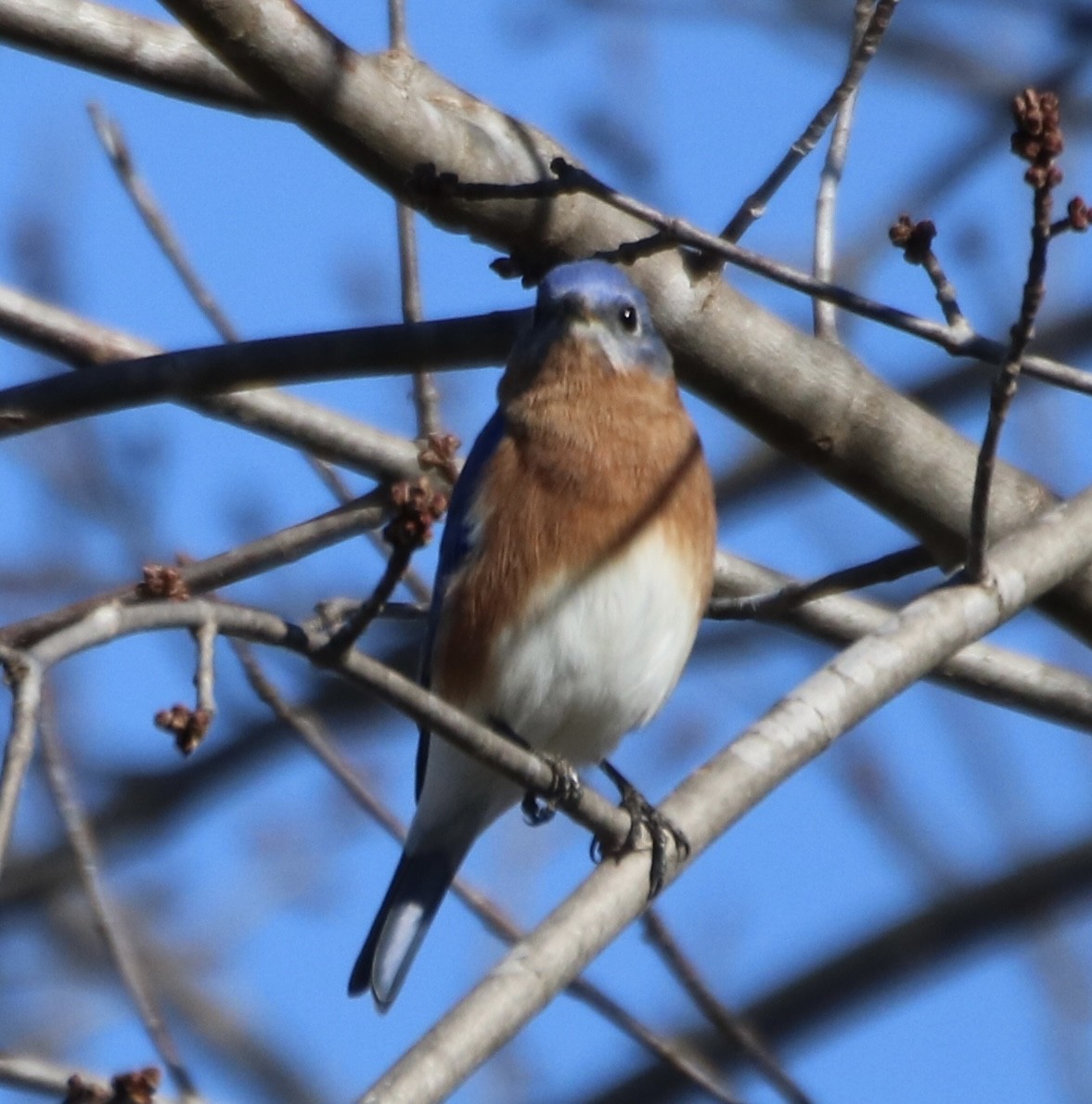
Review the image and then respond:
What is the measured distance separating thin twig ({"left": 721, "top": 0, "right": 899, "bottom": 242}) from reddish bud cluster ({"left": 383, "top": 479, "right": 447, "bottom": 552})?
1.37 m

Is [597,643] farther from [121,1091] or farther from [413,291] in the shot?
[121,1091]

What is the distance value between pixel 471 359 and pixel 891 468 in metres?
0.92

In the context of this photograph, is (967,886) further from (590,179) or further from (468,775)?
(590,179)

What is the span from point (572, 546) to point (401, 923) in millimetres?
1209

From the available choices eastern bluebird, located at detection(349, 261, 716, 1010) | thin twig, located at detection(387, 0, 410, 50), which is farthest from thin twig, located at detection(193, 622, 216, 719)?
eastern bluebird, located at detection(349, 261, 716, 1010)

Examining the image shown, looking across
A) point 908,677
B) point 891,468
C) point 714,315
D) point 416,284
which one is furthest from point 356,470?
point 908,677

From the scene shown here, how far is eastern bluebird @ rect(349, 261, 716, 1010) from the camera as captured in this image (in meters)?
4.66

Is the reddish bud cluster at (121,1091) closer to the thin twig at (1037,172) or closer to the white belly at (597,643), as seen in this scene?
the thin twig at (1037,172)

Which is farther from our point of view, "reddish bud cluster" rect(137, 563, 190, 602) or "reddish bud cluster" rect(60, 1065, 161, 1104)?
"reddish bud cluster" rect(137, 563, 190, 602)

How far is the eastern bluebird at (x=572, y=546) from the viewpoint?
4.66m

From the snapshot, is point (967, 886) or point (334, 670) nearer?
point (334, 670)

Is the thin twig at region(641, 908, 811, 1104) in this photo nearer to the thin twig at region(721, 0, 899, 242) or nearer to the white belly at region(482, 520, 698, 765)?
the white belly at region(482, 520, 698, 765)

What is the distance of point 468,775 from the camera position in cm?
511

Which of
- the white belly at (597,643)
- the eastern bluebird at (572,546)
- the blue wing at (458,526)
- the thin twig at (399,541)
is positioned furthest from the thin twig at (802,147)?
the thin twig at (399,541)
